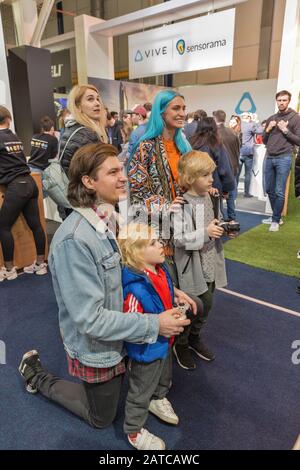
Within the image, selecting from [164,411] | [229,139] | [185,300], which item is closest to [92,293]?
[185,300]

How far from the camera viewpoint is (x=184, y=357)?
2.03m

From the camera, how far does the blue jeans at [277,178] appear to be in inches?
173

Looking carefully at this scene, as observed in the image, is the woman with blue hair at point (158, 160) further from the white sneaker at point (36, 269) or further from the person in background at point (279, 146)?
the person in background at point (279, 146)

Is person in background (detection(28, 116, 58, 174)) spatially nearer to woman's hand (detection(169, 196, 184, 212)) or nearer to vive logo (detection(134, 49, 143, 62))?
vive logo (detection(134, 49, 143, 62))

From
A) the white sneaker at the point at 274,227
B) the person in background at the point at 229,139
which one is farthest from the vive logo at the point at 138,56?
the white sneaker at the point at 274,227

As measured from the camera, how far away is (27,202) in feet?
10.6

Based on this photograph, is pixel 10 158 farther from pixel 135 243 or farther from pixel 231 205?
pixel 231 205

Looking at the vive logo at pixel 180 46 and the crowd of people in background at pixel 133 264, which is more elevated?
the vive logo at pixel 180 46

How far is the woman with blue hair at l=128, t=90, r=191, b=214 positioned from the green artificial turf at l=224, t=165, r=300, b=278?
6.51ft

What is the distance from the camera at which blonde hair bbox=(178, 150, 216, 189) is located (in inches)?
66.2

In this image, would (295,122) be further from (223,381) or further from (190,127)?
(223,381)

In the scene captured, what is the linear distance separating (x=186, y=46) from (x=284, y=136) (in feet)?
7.81

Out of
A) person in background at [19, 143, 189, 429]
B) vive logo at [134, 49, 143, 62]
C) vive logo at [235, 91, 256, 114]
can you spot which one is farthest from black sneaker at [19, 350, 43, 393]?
vive logo at [235, 91, 256, 114]
